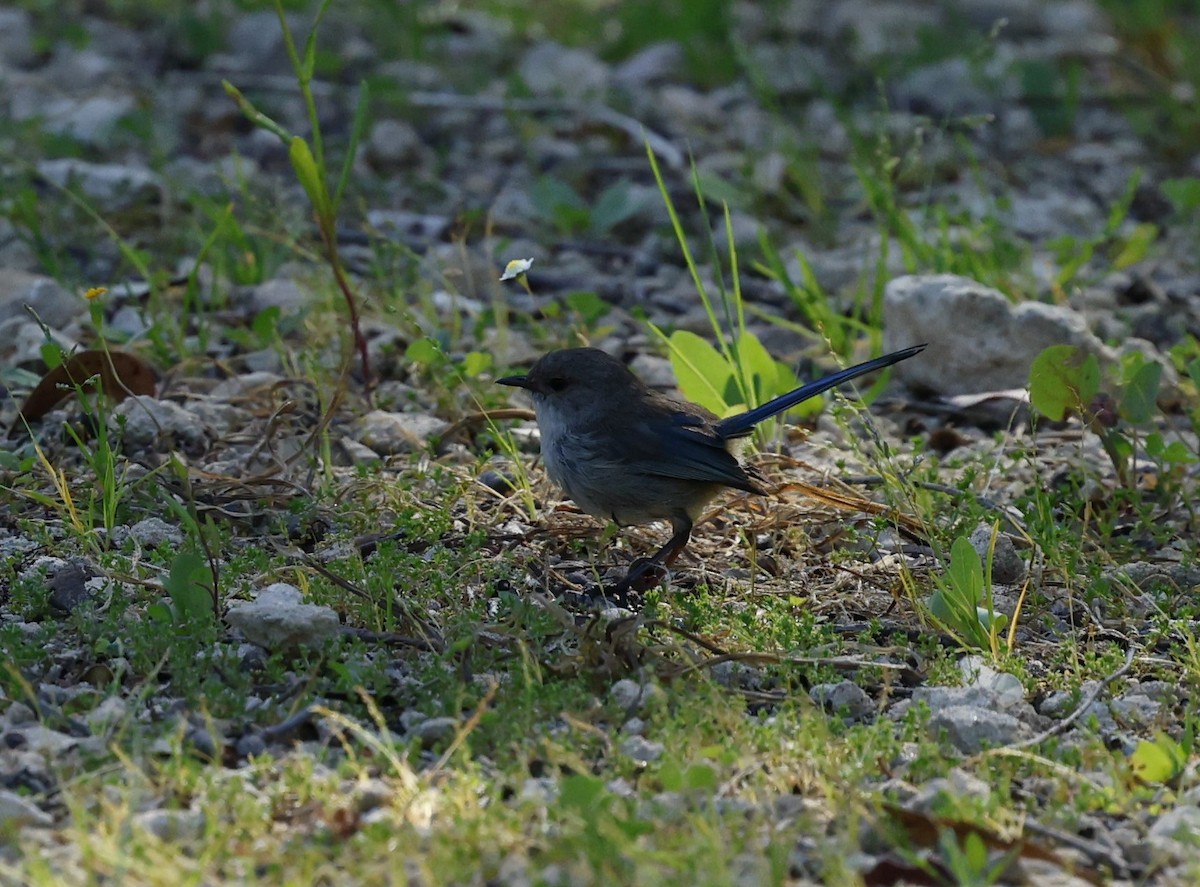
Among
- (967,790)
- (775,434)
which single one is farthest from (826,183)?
(967,790)

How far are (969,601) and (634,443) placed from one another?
1.16m

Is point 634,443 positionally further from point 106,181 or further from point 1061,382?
point 106,181

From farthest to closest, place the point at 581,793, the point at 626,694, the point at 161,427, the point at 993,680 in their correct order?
the point at 161,427, the point at 993,680, the point at 626,694, the point at 581,793

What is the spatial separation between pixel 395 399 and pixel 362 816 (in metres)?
2.63

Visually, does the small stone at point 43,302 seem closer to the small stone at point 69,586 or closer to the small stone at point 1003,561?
the small stone at point 69,586

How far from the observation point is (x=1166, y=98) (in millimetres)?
8359

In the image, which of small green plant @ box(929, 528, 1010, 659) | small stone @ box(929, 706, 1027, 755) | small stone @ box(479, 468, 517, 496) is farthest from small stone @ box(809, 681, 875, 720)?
small stone @ box(479, 468, 517, 496)

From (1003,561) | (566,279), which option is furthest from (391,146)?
(1003,561)

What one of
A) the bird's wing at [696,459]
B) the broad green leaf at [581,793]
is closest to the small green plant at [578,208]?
the bird's wing at [696,459]

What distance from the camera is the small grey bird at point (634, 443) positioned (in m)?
4.60

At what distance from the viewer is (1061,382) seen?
188 inches

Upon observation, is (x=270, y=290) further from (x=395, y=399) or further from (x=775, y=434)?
(x=775, y=434)

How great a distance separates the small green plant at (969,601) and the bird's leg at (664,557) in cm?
83

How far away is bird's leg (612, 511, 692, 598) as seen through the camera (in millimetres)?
4395
